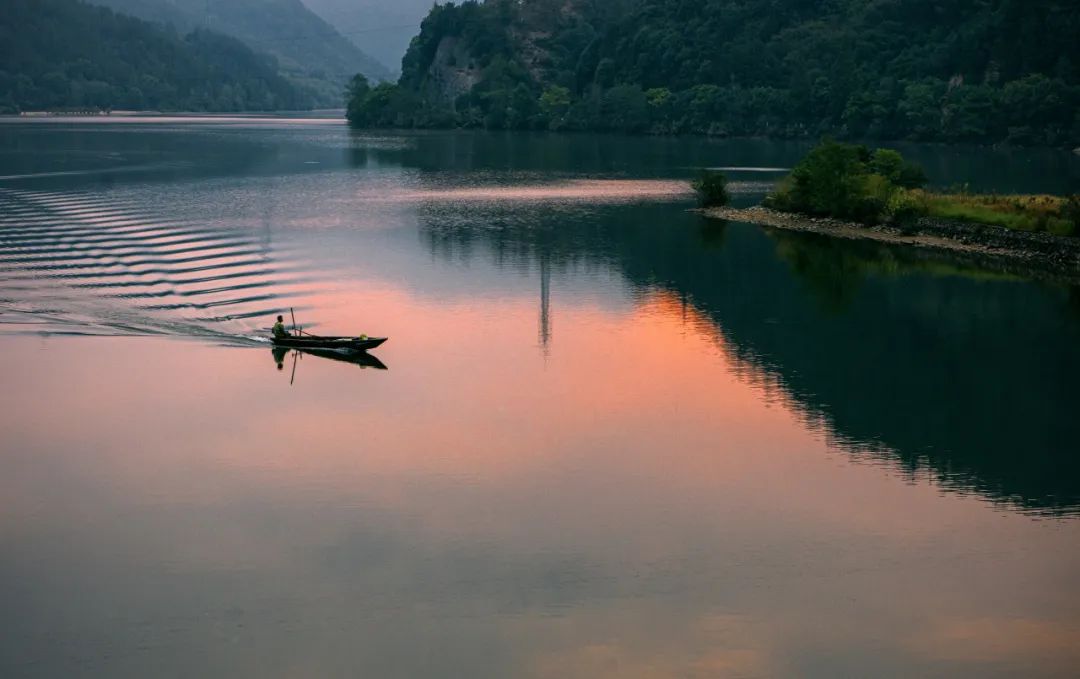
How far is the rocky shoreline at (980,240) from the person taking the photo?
73562 mm

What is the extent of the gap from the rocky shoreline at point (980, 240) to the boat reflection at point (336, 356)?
4016cm

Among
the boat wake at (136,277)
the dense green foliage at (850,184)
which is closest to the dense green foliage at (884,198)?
the dense green foliage at (850,184)

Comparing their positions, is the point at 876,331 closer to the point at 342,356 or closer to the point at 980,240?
the point at 980,240

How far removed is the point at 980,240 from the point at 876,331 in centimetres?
2415

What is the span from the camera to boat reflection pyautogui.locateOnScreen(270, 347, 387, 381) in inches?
2115

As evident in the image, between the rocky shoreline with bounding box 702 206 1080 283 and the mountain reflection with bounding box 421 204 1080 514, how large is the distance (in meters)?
2.27

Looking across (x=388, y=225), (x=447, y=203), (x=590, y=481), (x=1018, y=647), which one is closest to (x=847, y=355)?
(x=590, y=481)

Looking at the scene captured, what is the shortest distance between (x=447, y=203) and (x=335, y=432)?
73077 millimetres

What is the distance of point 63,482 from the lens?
39.5 m

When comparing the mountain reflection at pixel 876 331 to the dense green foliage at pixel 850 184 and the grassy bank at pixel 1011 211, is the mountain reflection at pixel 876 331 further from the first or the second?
the grassy bank at pixel 1011 211

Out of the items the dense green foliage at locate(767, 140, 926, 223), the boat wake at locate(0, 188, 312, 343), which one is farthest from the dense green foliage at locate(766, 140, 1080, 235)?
the boat wake at locate(0, 188, 312, 343)

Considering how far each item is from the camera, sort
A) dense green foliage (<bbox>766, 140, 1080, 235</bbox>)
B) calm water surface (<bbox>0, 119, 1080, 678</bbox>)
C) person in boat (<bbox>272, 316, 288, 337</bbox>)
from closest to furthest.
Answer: calm water surface (<bbox>0, 119, 1080, 678</bbox>) → person in boat (<bbox>272, 316, 288, 337</bbox>) → dense green foliage (<bbox>766, 140, 1080, 235</bbox>)

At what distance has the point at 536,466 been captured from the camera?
1603 inches

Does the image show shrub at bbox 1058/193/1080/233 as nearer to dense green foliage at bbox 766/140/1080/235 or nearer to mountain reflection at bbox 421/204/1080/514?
dense green foliage at bbox 766/140/1080/235
